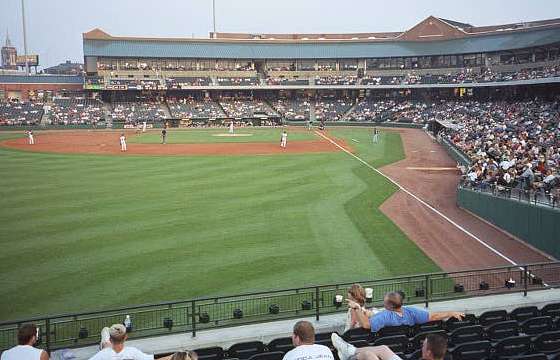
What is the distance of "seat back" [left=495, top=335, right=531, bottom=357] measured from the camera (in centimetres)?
729

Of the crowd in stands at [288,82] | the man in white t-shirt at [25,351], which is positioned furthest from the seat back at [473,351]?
the crowd in stands at [288,82]

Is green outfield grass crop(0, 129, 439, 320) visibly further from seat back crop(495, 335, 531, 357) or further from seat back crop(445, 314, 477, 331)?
seat back crop(495, 335, 531, 357)

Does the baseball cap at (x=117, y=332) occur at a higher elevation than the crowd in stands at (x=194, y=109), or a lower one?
lower

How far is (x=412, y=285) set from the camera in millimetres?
15039

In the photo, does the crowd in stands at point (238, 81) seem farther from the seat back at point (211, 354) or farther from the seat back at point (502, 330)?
the seat back at point (502, 330)

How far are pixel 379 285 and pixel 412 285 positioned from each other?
1.24 metres

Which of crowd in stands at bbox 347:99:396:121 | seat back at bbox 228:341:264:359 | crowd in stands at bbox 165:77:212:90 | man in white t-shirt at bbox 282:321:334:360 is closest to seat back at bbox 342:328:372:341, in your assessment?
seat back at bbox 228:341:264:359

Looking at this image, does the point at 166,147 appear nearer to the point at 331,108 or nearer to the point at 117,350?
the point at 117,350

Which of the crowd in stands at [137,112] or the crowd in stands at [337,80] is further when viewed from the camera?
the crowd in stands at [337,80]

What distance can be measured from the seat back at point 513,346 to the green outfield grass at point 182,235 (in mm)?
8071

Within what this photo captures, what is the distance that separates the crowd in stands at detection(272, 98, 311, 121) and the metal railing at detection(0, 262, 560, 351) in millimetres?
71812

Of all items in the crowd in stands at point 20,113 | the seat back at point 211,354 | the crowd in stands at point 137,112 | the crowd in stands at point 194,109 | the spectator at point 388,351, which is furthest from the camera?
the crowd in stands at point 194,109

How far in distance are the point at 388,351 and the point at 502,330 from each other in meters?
3.34

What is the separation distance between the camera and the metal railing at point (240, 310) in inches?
450
